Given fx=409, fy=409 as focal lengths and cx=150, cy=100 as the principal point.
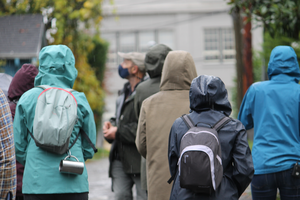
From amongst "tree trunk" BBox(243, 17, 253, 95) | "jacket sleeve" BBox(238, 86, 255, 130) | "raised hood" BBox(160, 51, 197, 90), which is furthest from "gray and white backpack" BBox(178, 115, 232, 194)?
"tree trunk" BBox(243, 17, 253, 95)

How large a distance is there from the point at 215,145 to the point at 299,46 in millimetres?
7585

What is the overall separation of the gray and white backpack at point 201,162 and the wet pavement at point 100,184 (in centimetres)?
502

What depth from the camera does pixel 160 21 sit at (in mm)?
33094

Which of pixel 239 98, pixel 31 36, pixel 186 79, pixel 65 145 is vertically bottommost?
pixel 239 98

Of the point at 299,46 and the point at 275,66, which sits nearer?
the point at 275,66

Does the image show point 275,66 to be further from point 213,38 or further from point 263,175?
point 213,38

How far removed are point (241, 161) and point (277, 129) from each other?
44.8 inches

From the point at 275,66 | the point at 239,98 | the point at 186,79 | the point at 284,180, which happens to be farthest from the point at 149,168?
the point at 239,98

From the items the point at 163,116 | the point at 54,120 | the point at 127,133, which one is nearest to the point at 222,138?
the point at 163,116

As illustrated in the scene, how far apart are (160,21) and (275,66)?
2951cm

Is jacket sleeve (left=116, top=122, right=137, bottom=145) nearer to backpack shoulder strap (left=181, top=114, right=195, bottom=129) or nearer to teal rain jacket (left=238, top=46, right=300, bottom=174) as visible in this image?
teal rain jacket (left=238, top=46, right=300, bottom=174)

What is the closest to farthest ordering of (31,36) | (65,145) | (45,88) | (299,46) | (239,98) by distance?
(65,145) < (45,88) < (299,46) < (31,36) < (239,98)

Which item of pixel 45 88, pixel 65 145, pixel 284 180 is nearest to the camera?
pixel 65 145

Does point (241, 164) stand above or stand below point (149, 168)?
above
